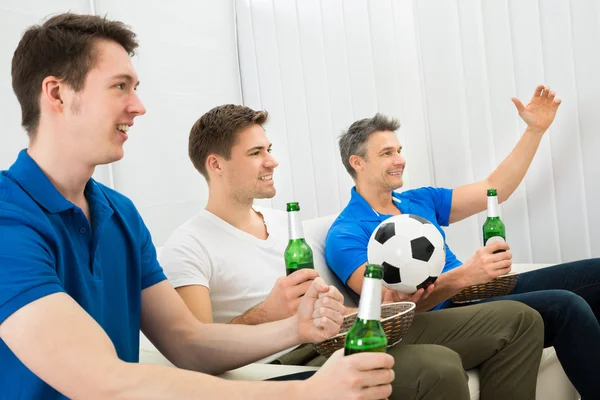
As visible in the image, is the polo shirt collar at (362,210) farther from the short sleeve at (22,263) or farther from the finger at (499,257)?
the short sleeve at (22,263)

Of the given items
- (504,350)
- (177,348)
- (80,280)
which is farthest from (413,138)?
(80,280)

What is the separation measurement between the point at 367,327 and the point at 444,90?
7.85 ft

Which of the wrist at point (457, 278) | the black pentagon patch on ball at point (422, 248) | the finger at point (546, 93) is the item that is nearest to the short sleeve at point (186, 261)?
the black pentagon patch on ball at point (422, 248)

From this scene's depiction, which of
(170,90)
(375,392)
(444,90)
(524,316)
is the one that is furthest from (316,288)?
(170,90)

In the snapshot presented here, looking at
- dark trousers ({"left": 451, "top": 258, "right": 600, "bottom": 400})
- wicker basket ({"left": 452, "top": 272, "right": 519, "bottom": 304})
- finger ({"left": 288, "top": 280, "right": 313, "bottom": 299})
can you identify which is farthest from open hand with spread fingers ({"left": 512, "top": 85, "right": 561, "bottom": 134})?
finger ({"left": 288, "top": 280, "right": 313, "bottom": 299})

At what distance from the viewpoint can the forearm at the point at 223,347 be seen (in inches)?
56.4

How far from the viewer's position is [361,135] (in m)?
2.71

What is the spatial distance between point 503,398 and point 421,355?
411mm

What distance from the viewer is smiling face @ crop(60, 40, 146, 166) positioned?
126 cm

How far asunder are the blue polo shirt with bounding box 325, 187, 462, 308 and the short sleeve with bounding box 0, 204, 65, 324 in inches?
49.7

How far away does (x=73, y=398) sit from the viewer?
1023 mm

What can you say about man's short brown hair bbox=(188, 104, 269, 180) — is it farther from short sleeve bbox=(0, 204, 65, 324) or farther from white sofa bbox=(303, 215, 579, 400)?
short sleeve bbox=(0, 204, 65, 324)

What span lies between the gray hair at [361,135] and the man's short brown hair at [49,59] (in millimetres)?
1553

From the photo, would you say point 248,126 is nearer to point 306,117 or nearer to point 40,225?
point 40,225
